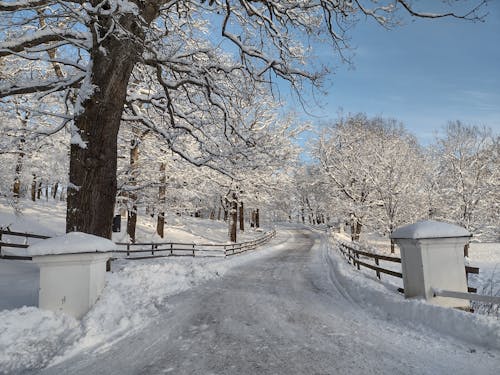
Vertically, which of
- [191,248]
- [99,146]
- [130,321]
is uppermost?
[99,146]

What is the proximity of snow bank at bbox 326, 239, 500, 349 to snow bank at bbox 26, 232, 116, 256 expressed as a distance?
5.11m

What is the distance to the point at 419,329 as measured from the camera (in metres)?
4.81

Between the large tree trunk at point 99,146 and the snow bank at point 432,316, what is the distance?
5594mm

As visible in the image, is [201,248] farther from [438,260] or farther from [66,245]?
[438,260]

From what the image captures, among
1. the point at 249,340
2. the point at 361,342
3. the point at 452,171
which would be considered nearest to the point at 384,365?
the point at 361,342

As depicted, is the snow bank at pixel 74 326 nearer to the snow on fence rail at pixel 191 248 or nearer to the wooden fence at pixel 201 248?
the snow on fence rail at pixel 191 248

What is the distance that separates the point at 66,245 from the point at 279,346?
3415mm

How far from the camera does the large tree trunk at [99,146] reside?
19.2 ft

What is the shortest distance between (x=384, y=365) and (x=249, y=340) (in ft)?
5.59

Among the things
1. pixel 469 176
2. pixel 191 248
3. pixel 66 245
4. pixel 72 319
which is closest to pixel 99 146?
pixel 66 245

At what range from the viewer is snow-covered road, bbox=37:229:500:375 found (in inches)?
136

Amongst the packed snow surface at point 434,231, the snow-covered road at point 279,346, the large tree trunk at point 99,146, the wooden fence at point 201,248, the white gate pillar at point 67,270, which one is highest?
the large tree trunk at point 99,146

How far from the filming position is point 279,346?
4039 mm

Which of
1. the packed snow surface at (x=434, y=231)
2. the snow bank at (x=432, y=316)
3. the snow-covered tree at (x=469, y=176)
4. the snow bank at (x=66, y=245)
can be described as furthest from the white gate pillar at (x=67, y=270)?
the snow-covered tree at (x=469, y=176)
